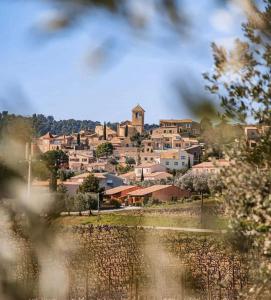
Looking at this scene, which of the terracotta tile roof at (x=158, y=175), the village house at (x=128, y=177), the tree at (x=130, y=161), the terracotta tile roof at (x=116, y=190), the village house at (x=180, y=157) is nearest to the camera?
the village house at (x=180, y=157)

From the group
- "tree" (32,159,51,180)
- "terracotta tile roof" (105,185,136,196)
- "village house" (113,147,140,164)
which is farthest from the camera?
"village house" (113,147,140,164)

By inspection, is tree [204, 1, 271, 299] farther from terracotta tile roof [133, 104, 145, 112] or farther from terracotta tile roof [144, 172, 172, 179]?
terracotta tile roof [144, 172, 172, 179]

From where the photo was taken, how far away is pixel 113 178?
25.3 metres

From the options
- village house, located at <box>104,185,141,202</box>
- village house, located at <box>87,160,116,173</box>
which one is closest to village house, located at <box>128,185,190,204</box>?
village house, located at <box>104,185,141,202</box>

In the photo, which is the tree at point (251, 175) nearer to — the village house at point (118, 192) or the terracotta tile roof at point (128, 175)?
the village house at point (118, 192)

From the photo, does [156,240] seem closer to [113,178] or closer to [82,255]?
[82,255]

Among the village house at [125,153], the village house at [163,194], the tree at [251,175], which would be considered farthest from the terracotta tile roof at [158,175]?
Answer: the tree at [251,175]

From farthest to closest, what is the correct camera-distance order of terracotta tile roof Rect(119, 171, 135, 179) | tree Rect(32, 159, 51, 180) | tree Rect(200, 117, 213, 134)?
terracotta tile roof Rect(119, 171, 135, 179) → tree Rect(200, 117, 213, 134) → tree Rect(32, 159, 51, 180)

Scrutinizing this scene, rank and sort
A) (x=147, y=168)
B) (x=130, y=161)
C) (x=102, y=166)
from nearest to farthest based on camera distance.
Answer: (x=102, y=166)
(x=147, y=168)
(x=130, y=161)

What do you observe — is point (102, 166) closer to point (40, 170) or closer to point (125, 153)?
point (125, 153)

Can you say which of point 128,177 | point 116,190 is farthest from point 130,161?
point 116,190

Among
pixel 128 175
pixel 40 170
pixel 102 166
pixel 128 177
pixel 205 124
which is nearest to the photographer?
pixel 40 170

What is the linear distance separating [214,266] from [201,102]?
9182 millimetres

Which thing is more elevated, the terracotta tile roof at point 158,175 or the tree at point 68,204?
the tree at point 68,204
